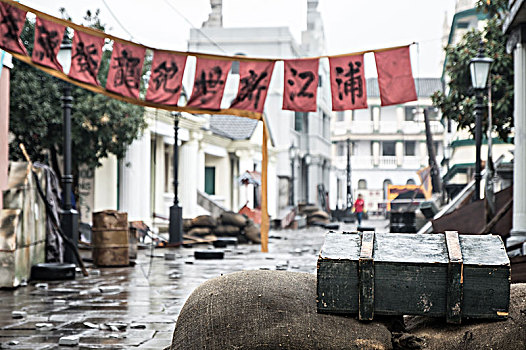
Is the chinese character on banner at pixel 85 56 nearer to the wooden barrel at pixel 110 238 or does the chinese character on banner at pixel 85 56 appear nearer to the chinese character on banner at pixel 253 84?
the chinese character on banner at pixel 253 84

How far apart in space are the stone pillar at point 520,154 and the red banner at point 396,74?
79.9 inches

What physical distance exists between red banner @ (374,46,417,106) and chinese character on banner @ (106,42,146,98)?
13.8ft

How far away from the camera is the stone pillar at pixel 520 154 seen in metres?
12.0

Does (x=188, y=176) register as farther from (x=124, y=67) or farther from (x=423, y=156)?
(x=423, y=156)

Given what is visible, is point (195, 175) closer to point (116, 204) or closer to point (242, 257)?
point (116, 204)

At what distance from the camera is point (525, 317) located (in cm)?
389

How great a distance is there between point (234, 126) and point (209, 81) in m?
28.4

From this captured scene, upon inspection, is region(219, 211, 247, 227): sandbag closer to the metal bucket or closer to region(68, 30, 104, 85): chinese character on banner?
the metal bucket

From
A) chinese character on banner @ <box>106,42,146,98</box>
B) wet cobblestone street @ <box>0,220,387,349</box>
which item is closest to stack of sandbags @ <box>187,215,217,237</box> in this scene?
wet cobblestone street @ <box>0,220,387,349</box>

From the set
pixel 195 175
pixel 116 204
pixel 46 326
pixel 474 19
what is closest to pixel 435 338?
pixel 46 326

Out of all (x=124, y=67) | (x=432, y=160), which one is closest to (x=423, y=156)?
(x=432, y=160)

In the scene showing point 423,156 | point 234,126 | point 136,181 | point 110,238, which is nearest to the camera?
point 110,238

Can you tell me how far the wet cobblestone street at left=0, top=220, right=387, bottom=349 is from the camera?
7465mm

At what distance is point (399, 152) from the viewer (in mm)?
78000
